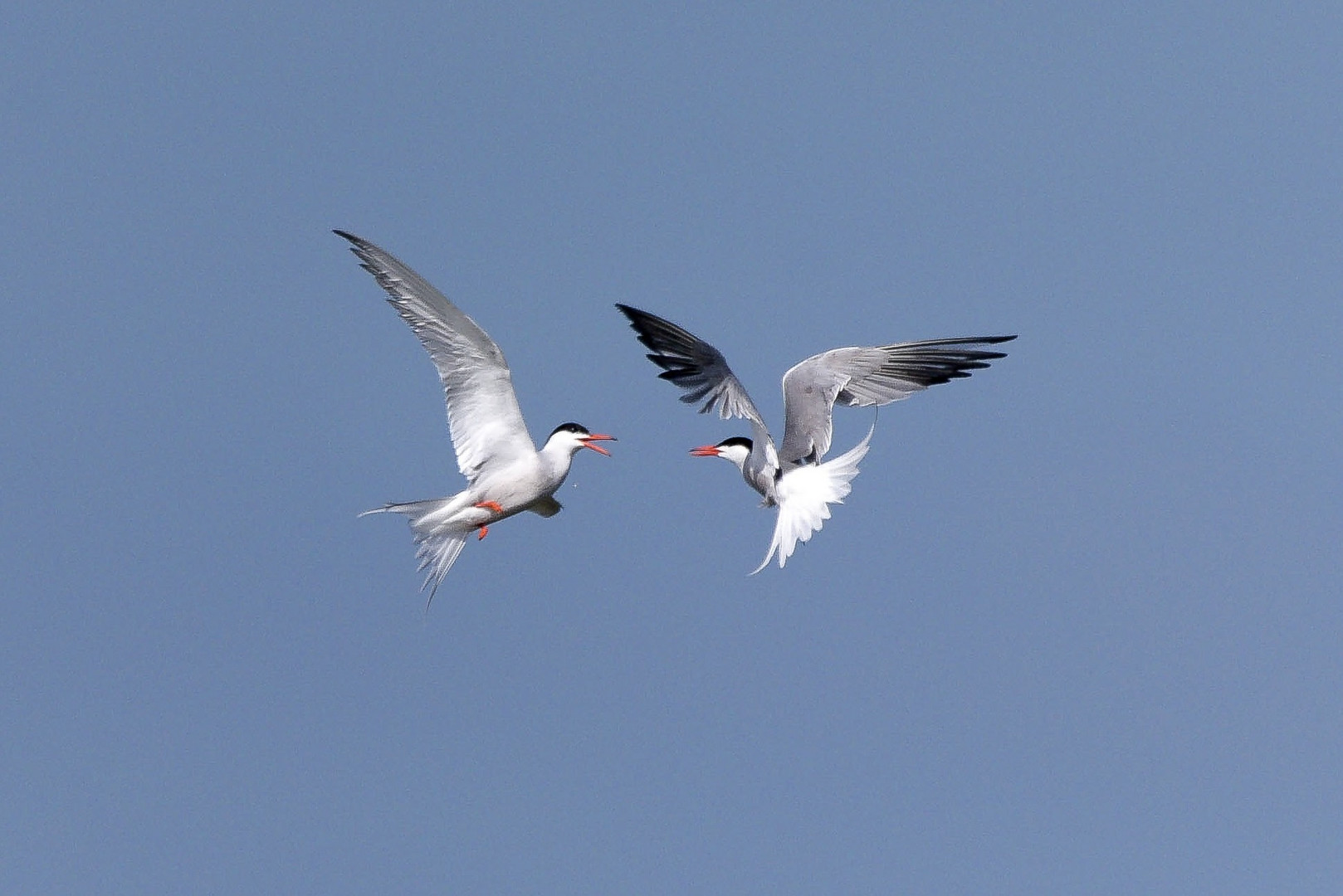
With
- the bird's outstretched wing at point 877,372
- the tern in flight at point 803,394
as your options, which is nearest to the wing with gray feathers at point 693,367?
the tern in flight at point 803,394

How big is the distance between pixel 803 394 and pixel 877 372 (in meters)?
0.65

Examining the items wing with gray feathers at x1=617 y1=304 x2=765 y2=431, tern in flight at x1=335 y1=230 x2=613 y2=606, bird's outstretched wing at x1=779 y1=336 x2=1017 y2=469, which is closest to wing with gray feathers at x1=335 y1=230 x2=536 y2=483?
tern in flight at x1=335 y1=230 x2=613 y2=606

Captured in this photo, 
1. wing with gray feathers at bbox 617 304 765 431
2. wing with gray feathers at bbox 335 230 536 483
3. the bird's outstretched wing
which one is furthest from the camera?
the bird's outstretched wing

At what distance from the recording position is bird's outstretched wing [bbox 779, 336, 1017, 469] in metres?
13.0

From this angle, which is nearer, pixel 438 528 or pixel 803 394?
pixel 438 528

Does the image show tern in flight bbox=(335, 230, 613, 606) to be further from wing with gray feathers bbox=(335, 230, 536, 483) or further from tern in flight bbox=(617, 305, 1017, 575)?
tern in flight bbox=(617, 305, 1017, 575)

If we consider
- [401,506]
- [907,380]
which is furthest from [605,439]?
[907,380]

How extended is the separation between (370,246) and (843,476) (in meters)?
3.33

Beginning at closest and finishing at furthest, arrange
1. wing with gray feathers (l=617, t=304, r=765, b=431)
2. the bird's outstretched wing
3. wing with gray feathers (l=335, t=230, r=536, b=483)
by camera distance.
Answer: wing with gray feathers (l=335, t=230, r=536, b=483)
wing with gray feathers (l=617, t=304, r=765, b=431)
the bird's outstretched wing

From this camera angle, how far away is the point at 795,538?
11375 millimetres

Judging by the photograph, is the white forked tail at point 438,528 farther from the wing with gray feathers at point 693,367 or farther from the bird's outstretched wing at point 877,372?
the bird's outstretched wing at point 877,372

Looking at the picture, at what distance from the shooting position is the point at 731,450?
1261 cm

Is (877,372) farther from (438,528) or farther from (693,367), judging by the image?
(438,528)

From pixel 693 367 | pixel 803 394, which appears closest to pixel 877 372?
pixel 803 394
